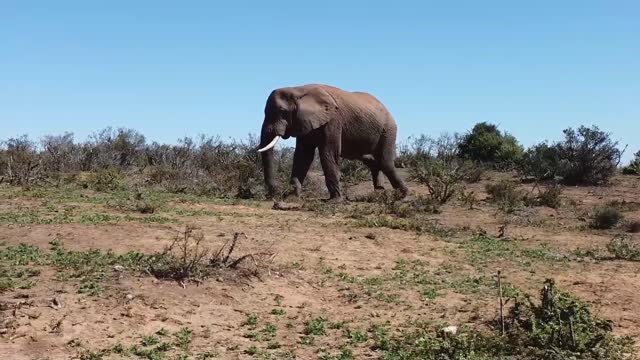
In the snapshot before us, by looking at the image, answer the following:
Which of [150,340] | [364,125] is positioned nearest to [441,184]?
[364,125]

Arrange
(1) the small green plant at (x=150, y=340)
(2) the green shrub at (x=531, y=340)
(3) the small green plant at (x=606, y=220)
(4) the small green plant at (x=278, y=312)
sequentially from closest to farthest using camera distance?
(2) the green shrub at (x=531, y=340), (1) the small green plant at (x=150, y=340), (4) the small green plant at (x=278, y=312), (3) the small green plant at (x=606, y=220)

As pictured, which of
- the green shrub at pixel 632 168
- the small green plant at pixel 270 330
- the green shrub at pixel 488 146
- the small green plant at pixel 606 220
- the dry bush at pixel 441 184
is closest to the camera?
the small green plant at pixel 270 330

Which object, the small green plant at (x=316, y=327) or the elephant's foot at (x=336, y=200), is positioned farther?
the elephant's foot at (x=336, y=200)

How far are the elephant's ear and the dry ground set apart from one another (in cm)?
288

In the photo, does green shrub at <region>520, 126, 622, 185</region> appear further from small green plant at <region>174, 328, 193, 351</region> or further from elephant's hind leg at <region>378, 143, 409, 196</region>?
small green plant at <region>174, 328, 193, 351</region>

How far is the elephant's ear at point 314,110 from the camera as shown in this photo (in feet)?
47.4

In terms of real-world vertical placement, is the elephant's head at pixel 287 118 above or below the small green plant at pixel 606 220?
above

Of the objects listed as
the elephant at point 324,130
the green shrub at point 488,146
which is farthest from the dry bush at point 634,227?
the green shrub at point 488,146

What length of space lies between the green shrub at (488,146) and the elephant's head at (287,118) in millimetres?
13377

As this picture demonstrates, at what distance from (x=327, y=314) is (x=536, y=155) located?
668 inches

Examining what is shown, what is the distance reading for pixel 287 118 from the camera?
47.9 ft

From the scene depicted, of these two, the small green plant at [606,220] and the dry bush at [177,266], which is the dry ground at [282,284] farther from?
the small green plant at [606,220]

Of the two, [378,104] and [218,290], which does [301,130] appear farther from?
[218,290]

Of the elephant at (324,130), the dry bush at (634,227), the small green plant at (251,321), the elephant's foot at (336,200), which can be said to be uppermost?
the elephant at (324,130)
